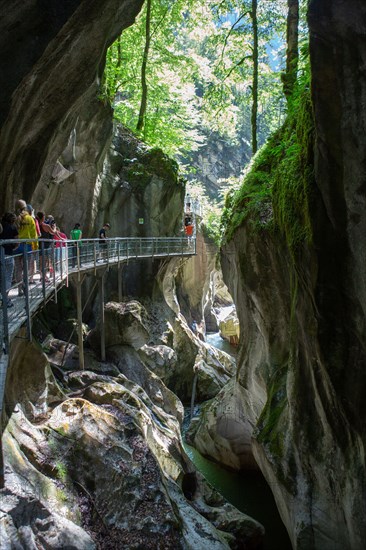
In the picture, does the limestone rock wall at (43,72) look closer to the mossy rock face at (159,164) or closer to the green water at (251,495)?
the mossy rock face at (159,164)

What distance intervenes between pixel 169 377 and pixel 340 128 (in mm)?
16678

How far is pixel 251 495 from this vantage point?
1405 cm

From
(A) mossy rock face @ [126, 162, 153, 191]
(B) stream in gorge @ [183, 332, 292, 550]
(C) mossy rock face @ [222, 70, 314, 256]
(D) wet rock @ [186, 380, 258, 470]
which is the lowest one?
(B) stream in gorge @ [183, 332, 292, 550]

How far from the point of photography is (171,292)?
1011 inches

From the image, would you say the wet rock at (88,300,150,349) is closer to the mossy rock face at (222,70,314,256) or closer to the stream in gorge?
the stream in gorge

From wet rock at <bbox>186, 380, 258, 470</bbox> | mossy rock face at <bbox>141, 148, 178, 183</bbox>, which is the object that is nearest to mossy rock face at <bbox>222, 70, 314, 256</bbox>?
wet rock at <bbox>186, 380, 258, 470</bbox>

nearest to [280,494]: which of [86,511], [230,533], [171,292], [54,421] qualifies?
[230,533]

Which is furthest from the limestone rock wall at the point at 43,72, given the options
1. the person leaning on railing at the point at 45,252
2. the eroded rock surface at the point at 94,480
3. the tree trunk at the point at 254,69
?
the tree trunk at the point at 254,69

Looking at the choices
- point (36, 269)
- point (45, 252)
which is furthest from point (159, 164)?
point (36, 269)

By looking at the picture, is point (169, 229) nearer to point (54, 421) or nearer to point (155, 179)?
point (155, 179)

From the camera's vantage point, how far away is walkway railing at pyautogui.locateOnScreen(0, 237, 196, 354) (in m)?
6.02

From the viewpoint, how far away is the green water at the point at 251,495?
38.9 ft

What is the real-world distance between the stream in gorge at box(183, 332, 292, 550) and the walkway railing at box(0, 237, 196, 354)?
779 cm

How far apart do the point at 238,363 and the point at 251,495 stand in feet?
12.9
